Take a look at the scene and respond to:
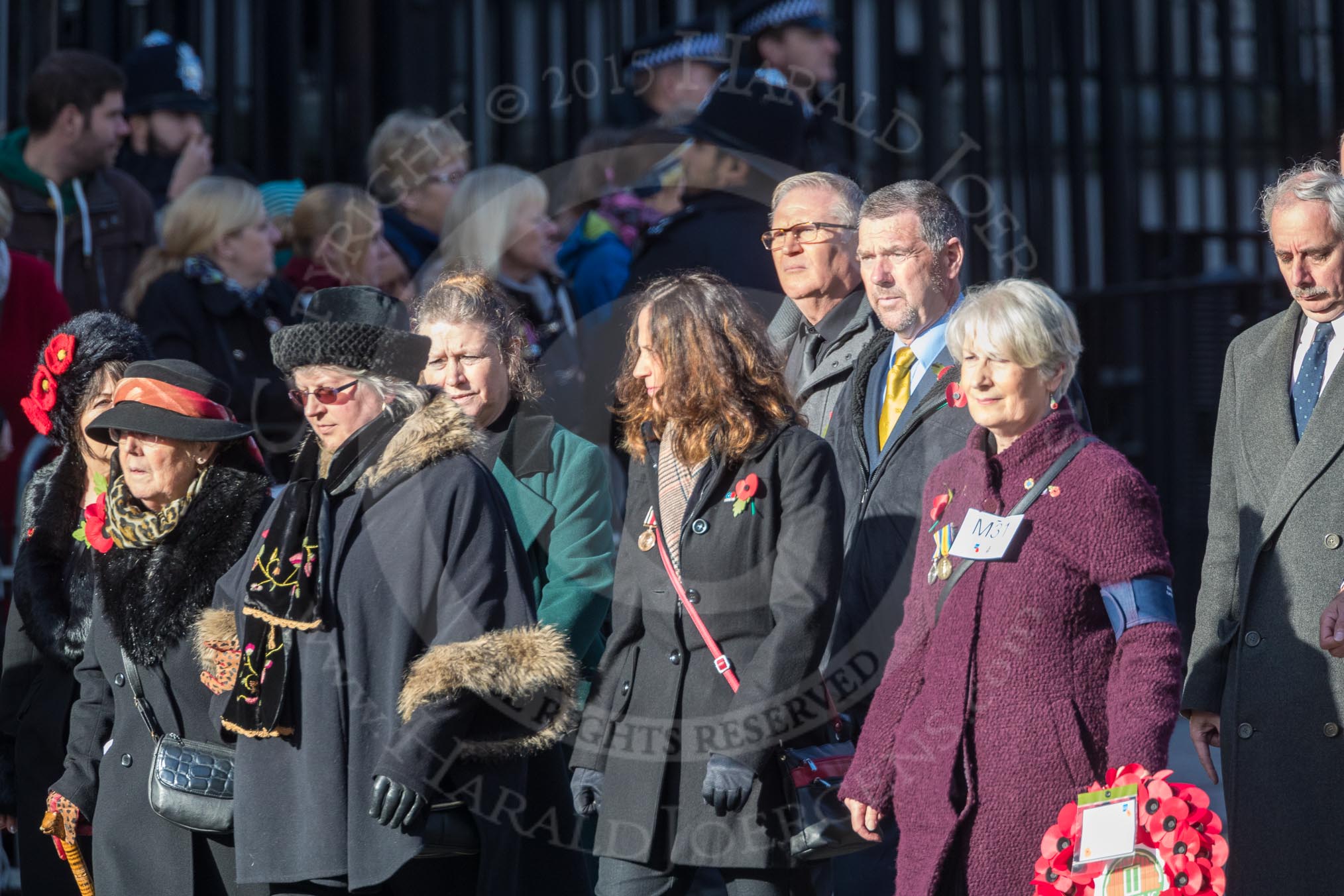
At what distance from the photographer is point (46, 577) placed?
4488mm

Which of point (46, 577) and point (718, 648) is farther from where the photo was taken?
point (46, 577)

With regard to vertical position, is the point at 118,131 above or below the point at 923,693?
above

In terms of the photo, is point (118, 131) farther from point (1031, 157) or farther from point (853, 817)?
point (853, 817)

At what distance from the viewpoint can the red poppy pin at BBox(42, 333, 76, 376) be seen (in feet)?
14.8

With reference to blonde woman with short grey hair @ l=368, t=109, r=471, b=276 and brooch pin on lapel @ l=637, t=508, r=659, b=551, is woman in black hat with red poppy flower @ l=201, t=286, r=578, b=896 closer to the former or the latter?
brooch pin on lapel @ l=637, t=508, r=659, b=551

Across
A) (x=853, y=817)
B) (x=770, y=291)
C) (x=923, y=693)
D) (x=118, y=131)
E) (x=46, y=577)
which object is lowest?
(x=853, y=817)

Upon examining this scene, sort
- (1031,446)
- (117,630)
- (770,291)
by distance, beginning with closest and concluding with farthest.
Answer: (1031,446) < (117,630) < (770,291)

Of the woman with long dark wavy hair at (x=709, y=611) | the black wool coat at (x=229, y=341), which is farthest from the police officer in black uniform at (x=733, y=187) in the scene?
the woman with long dark wavy hair at (x=709, y=611)

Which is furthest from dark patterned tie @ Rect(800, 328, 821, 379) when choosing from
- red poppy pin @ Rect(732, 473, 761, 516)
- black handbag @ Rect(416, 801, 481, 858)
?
black handbag @ Rect(416, 801, 481, 858)

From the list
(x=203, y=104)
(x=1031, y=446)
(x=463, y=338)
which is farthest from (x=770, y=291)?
(x=203, y=104)

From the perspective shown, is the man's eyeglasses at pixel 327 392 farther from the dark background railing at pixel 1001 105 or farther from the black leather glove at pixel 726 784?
the dark background railing at pixel 1001 105

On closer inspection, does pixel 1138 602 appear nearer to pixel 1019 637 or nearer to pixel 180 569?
pixel 1019 637

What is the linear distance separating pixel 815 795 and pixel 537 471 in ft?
3.69

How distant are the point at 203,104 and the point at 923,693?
4.57 m
